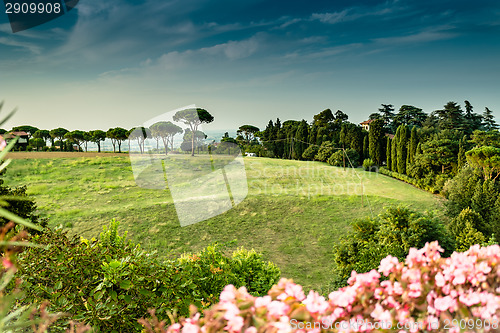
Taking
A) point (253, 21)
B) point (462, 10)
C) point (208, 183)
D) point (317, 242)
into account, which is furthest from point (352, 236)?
point (462, 10)

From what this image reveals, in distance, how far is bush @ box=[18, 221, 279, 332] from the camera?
7.00ft

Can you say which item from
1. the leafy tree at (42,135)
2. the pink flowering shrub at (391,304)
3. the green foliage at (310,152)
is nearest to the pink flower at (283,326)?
the pink flowering shrub at (391,304)

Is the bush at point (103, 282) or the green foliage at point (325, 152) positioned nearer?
the bush at point (103, 282)

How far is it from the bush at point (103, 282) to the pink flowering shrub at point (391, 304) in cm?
129

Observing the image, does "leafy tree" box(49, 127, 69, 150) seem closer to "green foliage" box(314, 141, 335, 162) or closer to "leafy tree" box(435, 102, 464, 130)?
"green foliage" box(314, 141, 335, 162)

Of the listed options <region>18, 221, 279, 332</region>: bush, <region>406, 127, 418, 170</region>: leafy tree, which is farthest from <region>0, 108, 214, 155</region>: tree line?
<region>18, 221, 279, 332</region>: bush

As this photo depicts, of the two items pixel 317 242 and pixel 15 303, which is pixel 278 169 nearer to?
pixel 317 242

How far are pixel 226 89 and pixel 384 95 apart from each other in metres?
13.3

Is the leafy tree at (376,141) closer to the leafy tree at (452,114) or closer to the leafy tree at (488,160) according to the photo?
the leafy tree at (488,160)

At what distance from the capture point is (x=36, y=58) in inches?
418

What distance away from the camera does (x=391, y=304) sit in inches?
41.5

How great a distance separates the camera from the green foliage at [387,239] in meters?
5.25

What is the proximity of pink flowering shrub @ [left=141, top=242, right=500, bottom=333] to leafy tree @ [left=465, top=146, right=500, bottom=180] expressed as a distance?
13.6m

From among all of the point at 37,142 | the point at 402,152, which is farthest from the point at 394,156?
the point at 37,142
